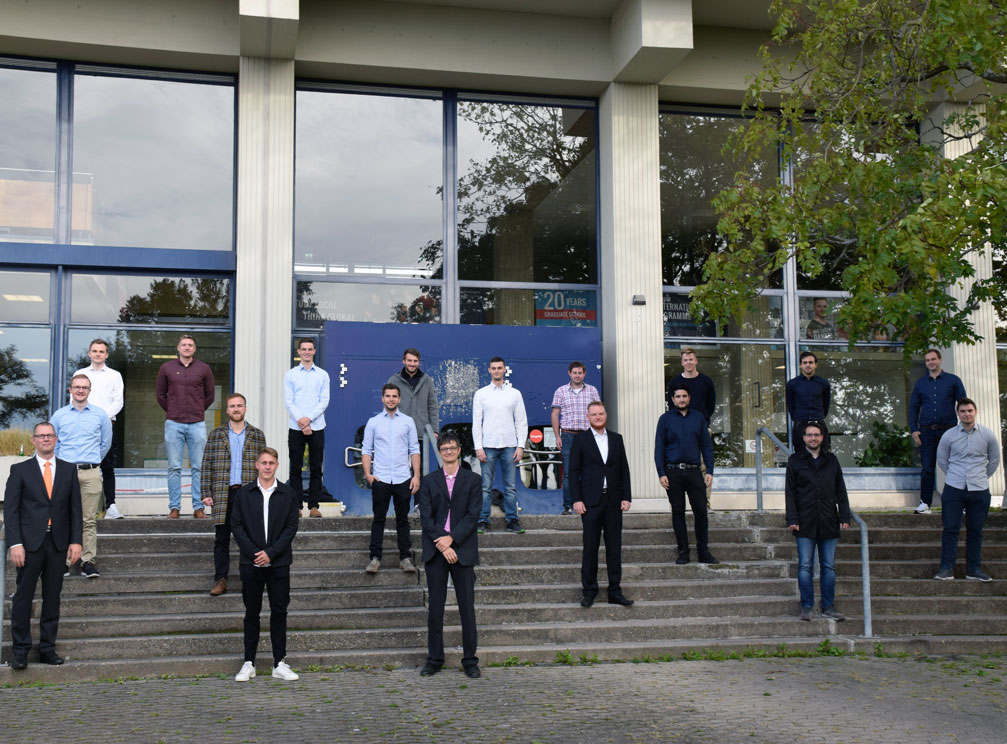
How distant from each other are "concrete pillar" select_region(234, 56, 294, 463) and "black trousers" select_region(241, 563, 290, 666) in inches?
190

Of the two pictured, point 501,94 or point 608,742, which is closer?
point 608,742

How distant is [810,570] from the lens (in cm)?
937

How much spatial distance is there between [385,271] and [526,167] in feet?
8.65

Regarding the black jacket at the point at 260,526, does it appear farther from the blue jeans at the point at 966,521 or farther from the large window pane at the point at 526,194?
the blue jeans at the point at 966,521

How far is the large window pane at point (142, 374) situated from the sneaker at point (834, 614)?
280 inches

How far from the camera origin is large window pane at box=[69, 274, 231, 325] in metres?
12.8

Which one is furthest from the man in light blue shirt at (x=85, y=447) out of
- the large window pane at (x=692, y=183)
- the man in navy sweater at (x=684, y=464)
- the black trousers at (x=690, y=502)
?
the large window pane at (x=692, y=183)

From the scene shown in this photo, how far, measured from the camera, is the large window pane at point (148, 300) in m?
12.8

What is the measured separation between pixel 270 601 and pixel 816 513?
504 cm

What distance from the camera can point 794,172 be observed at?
14.8 meters

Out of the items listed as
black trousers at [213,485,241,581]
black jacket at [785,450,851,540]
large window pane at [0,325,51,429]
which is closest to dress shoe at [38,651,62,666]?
black trousers at [213,485,241,581]

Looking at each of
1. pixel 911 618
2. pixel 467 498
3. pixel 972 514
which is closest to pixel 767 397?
pixel 972 514

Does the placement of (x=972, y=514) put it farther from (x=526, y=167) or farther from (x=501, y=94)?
(x=501, y=94)

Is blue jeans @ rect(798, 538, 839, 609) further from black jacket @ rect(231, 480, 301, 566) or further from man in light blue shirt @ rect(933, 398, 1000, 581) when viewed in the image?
black jacket @ rect(231, 480, 301, 566)
